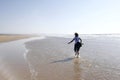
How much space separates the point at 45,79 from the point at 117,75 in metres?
3.70

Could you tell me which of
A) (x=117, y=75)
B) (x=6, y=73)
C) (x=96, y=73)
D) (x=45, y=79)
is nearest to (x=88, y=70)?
(x=96, y=73)

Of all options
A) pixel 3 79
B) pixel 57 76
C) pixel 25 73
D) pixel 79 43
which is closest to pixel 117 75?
pixel 57 76

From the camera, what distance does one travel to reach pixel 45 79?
8.97 meters

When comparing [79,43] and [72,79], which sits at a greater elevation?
[79,43]

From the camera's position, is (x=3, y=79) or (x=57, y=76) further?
(x=57, y=76)

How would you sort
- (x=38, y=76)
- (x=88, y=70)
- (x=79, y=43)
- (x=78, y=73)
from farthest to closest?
(x=79, y=43)
(x=88, y=70)
(x=78, y=73)
(x=38, y=76)

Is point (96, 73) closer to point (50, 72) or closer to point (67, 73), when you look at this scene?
point (67, 73)

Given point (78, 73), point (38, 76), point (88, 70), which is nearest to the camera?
point (38, 76)

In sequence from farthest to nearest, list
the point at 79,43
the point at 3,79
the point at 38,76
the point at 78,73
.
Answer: the point at 79,43 → the point at 78,73 → the point at 38,76 → the point at 3,79

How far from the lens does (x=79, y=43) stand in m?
16.4

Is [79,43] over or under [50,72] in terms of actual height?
over

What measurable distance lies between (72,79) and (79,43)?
7.54 meters

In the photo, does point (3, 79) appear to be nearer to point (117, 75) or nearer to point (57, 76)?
point (57, 76)

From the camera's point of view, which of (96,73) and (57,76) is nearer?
(57,76)
